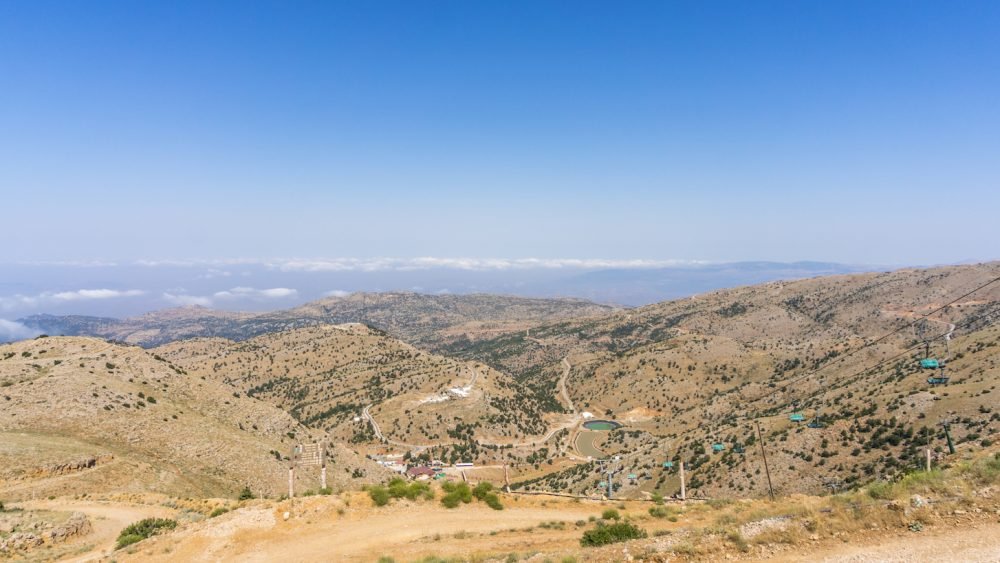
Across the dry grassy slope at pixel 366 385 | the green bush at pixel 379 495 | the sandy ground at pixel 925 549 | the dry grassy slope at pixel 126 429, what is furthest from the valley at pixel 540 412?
the sandy ground at pixel 925 549

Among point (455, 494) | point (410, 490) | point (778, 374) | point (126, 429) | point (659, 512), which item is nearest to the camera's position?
point (659, 512)

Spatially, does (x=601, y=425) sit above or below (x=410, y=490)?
below

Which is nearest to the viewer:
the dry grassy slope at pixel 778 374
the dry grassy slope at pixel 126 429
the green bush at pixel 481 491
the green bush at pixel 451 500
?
the green bush at pixel 451 500

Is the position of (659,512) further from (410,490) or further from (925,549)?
(410,490)

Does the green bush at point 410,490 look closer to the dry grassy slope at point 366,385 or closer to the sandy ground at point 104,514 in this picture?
the sandy ground at point 104,514

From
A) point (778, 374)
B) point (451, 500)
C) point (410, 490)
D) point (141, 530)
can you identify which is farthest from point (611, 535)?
point (778, 374)

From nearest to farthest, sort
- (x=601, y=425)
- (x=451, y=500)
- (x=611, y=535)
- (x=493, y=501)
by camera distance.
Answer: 1. (x=611, y=535)
2. (x=451, y=500)
3. (x=493, y=501)
4. (x=601, y=425)
